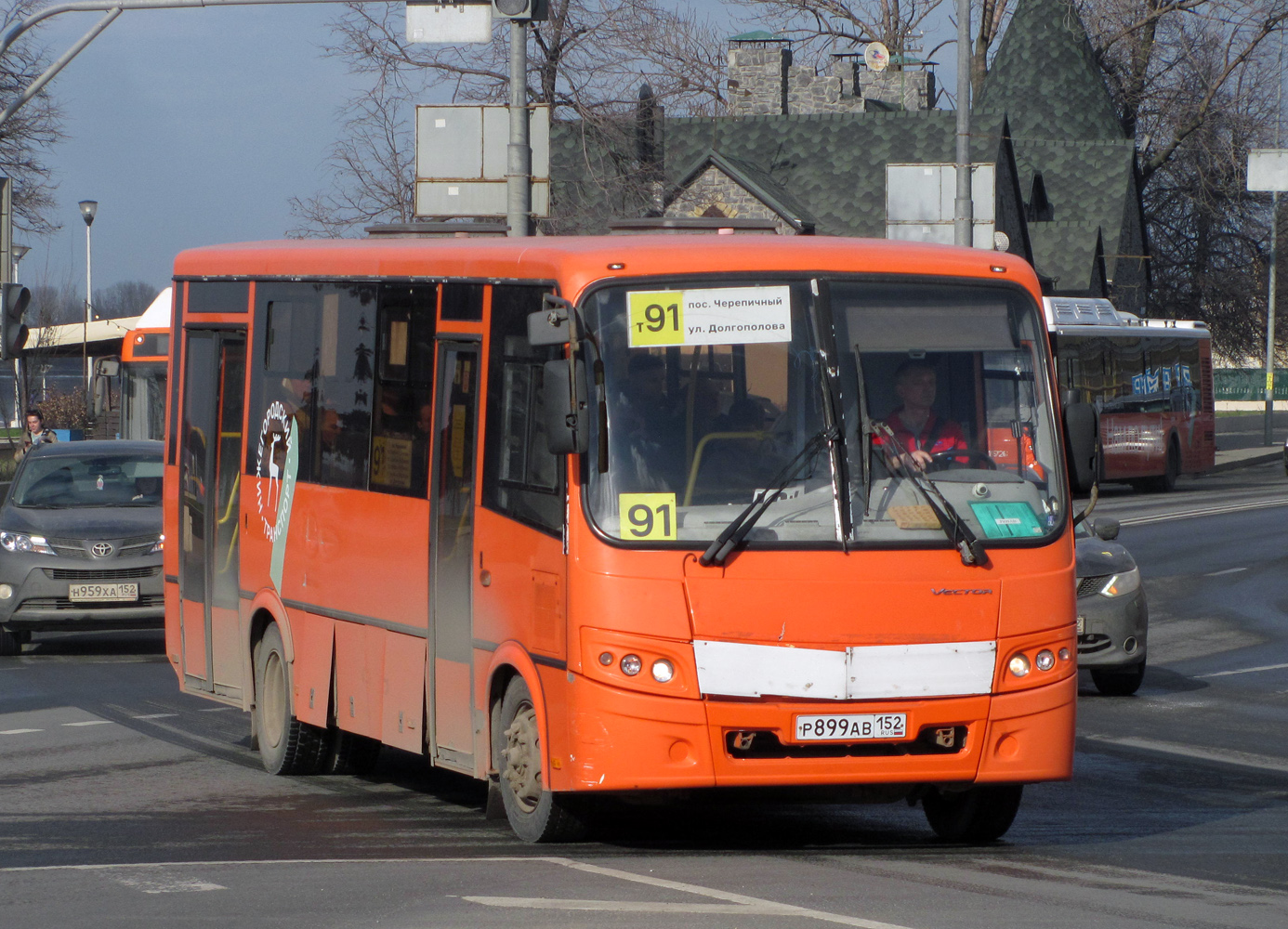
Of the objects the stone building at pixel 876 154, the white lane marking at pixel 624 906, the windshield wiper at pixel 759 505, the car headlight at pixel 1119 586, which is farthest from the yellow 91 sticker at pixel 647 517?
the stone building at pixel 876 154

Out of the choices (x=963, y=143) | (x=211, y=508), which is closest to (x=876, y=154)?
(x=963, y=143)

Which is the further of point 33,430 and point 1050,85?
point 1050,85

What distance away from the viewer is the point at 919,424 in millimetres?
8023

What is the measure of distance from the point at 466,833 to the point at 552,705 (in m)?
1.17

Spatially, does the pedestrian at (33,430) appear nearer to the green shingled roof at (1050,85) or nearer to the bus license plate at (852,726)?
the bus license plate at (852,726)

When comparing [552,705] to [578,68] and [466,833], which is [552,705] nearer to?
[466,833]

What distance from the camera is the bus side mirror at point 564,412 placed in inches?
301

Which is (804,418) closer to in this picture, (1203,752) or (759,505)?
(759,505)

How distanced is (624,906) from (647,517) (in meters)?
1.54

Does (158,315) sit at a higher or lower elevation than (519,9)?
lower

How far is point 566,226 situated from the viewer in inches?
1795

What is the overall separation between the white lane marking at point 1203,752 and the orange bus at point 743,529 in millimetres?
3062

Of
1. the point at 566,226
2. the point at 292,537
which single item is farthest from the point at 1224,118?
the point at 292,537

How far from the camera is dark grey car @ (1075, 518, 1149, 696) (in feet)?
46.4
